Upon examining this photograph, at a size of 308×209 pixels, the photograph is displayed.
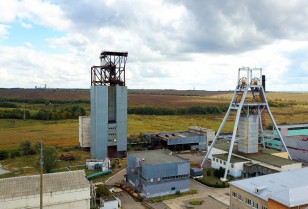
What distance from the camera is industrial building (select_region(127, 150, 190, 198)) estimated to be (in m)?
38.5

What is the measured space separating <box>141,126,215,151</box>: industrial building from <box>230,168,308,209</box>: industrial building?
108 ft

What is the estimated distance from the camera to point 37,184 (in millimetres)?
30562

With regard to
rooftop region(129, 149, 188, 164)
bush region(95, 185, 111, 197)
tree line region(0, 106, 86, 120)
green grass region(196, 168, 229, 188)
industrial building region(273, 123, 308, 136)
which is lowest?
green grass region(196, 168, 229, 188)

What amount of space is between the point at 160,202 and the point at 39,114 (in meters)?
85.0

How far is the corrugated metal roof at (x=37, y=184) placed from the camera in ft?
96.2

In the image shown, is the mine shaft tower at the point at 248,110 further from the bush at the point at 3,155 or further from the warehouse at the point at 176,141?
the bush at the point at 3,155

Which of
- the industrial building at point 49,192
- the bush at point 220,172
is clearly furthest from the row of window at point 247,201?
the industrial building at point 49,192

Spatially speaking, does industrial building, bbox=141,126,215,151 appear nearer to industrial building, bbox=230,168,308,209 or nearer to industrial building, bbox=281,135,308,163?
industrial building, bbox=281,135,308,163

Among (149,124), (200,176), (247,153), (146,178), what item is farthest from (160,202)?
(149,124)

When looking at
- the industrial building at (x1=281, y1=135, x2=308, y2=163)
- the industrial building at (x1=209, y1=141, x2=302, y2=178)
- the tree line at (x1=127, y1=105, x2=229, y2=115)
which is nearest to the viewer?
the industrial building at (x1=209, y1=141, x2=302, y2=178)

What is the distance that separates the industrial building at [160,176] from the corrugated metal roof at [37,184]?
9056 mm

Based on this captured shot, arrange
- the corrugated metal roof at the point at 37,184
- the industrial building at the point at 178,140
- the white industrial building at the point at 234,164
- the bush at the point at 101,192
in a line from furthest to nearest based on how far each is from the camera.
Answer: the industrial building at the point at 178,140
the white industrial building at the point at 234,164
the bush at the point at 101,192
the corrugated metal roof at the point at 37,184

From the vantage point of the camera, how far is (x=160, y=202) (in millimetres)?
36781

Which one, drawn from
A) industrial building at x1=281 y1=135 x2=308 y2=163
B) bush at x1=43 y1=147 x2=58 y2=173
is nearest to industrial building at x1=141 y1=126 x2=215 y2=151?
industrial building at x1=281 y1=135 x2=308 y2=163
